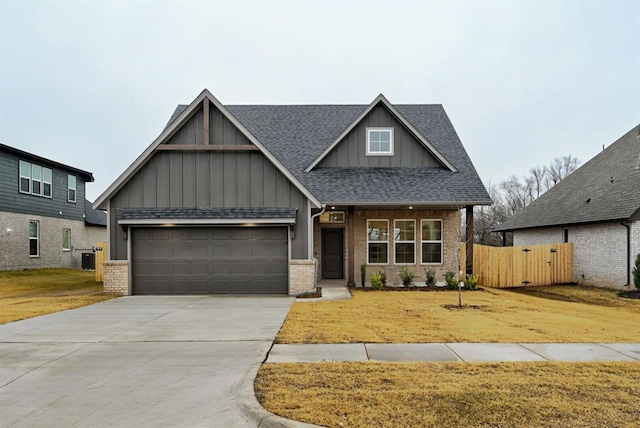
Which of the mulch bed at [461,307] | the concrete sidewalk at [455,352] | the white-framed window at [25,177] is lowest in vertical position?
the mulch bed at [461,307]

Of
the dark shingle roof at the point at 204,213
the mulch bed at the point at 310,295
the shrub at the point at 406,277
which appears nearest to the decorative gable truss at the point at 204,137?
the dark shingle roof at the point at 204,213

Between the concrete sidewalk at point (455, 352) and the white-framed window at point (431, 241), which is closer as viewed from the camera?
the concrete sidewalk at point (455, 352)

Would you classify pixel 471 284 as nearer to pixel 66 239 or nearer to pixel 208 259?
pixel 208 259

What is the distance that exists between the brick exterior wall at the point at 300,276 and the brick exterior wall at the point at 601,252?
39.2 ft

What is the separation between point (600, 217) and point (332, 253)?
10904 millimetres

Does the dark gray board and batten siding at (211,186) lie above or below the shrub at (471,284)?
above

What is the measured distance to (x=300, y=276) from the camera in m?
14.1

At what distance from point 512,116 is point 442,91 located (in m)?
42.6

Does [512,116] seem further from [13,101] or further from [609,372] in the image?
[609,372]

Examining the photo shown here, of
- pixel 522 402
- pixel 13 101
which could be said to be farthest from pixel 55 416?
pixel 13 101

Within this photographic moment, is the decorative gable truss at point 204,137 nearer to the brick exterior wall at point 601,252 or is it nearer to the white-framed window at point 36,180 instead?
the brick exterior wall at point 601,252

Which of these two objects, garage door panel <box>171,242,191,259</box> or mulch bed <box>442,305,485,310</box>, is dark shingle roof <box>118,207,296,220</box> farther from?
mulch bed <box>442,305,485,310</box>

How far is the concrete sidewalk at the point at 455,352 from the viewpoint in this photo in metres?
6.38

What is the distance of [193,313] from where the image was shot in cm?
1070
